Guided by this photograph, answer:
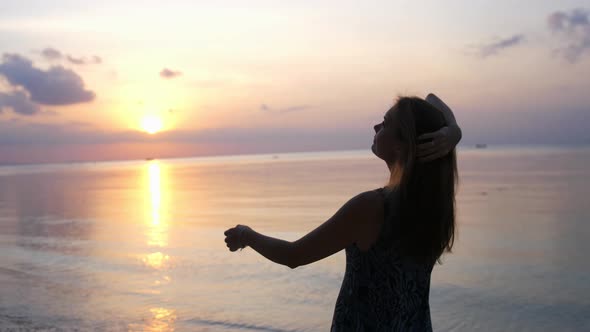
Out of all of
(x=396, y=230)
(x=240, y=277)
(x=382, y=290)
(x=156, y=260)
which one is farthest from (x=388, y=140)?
(x=156, y=260)

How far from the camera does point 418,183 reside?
2150 mm

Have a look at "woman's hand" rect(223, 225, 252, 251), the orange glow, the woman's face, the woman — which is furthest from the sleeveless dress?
the orange glow

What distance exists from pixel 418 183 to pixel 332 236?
1.25 ft

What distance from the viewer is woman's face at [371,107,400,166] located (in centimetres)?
219

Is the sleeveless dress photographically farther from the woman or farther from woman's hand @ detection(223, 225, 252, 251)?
woman's hand @ detection(223, 225, 252, 251)

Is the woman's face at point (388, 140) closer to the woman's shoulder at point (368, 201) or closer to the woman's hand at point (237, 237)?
the woman's shoulder at point (368, 201)

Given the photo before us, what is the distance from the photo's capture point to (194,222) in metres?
18.2

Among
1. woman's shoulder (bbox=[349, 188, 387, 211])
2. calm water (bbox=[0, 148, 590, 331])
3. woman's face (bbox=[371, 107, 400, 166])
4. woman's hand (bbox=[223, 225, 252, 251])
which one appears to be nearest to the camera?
woman's shoulder (bbox=[349, 188, 387, 211])

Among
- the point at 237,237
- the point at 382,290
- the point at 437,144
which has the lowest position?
the point at 382,290

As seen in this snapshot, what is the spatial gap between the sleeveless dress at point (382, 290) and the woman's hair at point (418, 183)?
70mm

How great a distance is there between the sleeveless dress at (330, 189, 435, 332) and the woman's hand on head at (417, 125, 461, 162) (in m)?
0.20

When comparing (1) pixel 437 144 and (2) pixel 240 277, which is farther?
(2) pixel 240 277

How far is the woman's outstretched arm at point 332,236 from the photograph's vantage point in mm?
2084

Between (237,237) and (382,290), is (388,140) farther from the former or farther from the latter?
(237,237)
